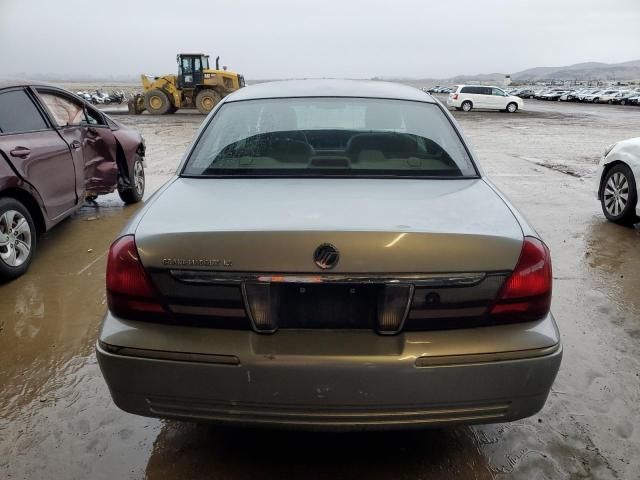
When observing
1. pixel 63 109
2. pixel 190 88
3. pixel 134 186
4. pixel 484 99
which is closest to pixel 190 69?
pixel 190 88

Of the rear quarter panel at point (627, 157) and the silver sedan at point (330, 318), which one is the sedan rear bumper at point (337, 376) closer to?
the silver sedan at point (330, 318)

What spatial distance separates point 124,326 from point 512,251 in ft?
4.79

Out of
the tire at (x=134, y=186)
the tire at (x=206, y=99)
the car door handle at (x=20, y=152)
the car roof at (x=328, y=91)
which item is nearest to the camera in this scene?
the car roof at (x=328, y=91)

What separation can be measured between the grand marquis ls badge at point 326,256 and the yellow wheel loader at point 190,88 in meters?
26.6

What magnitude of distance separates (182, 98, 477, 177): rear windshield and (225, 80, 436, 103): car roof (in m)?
0.08

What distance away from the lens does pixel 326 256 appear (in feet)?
6.13

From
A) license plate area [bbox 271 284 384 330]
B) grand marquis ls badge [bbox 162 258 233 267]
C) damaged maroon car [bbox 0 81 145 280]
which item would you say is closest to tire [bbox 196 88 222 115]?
damaged maroon car [bbox 0 81 145 280]

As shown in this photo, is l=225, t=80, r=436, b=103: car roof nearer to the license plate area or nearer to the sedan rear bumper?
the license plate area

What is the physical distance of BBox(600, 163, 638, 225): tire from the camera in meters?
6.12

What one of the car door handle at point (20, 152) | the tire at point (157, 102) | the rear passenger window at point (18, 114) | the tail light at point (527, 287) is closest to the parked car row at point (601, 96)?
the tire at point (157, 102)

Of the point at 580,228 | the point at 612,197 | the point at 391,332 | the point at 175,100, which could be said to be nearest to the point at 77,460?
the point at 391,332

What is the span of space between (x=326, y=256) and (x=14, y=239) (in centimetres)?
369

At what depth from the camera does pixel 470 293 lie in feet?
6.31

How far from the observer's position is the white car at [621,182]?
6.08 m
